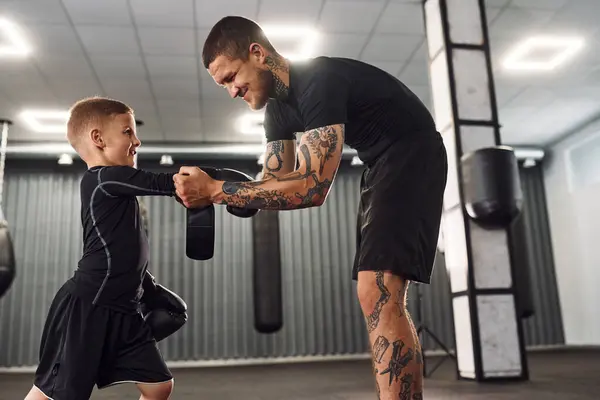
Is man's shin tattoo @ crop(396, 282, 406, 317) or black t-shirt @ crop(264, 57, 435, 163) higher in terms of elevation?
black t-shirt @ crop(264, 57, 435, 163)

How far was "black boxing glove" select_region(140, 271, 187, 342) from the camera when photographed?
1494 mm

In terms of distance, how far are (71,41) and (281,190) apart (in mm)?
3868

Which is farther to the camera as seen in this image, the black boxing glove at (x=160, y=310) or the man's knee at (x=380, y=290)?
the black boxing glove at (x=160, y=310)

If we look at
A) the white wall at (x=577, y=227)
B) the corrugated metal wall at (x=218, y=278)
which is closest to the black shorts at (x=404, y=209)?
the corrugated metal wall at (x=218, y=278)

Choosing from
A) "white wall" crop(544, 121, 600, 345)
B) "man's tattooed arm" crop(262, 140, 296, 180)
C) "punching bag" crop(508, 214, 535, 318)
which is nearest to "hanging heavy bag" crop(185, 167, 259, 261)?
"man's tattooed arm" crop(262, 140, 296, 180)

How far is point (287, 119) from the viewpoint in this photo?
157 cm

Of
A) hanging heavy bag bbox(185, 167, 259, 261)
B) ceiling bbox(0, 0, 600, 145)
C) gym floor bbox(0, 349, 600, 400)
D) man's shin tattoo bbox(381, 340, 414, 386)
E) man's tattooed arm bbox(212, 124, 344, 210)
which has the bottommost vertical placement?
gym floor bbox(0, 349, 600, 400)

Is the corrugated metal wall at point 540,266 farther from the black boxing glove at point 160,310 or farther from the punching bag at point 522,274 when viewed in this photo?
the black boxing glove at point 160,310

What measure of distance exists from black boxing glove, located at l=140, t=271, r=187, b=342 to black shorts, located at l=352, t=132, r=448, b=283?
52cm

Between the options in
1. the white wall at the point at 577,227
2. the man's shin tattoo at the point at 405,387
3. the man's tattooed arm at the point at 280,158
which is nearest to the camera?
the man's shin tattoo at the point at 405,387

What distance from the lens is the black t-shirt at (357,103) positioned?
1.30 metres

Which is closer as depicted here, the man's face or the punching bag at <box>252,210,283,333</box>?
the man's face

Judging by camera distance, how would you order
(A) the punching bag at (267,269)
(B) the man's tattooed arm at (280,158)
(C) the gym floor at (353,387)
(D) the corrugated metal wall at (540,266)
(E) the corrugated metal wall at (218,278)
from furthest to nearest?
(D) the corrugated metal wall at (540,266) → (E) the corrugated metal wall at (218,278) → (A) the punching bag at (267,269) → (C) the gym floor at (353,387) → (B) the man's tattooed arm at (280,158)

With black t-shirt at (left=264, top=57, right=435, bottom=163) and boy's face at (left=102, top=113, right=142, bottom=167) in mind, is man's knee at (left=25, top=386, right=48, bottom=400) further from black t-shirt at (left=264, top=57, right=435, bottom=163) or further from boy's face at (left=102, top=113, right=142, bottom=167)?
black t-shirt at (left=264, top=57, right=435, bottom=163)
